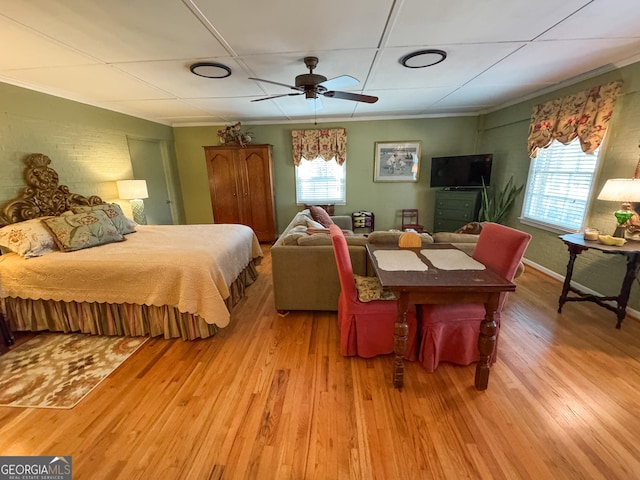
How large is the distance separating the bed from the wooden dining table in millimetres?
1417

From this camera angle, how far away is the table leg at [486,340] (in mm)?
1611

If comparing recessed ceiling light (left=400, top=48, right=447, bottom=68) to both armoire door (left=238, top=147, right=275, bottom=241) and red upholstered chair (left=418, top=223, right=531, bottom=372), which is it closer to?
red upholstered chair (left=418, top=223, right=531, bottom=372)

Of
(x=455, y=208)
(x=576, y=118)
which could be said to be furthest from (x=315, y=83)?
(x=455, y=208)

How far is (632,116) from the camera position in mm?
2475

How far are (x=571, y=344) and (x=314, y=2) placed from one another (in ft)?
10.1

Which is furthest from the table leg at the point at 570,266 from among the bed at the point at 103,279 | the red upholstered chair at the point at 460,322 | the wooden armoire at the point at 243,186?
the wooden armoire at the point at 243,186

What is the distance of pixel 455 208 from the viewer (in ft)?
15.0

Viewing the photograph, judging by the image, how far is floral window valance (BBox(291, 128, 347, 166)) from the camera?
4.99 metres

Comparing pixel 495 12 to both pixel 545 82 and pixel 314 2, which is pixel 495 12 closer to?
pixel 314 2

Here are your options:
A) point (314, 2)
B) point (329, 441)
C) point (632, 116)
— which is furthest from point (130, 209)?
point (632, 116)

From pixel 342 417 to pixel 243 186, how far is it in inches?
164

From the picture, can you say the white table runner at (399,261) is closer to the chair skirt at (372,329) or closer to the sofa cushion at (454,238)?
the chair skirt at (372,329)

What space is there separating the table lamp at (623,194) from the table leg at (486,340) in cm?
168

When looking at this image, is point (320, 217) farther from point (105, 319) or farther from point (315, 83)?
point (105, 319)
